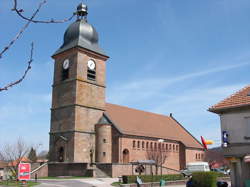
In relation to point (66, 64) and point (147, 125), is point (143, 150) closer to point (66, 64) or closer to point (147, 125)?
point (147, 125)

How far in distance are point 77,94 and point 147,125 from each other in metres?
14.7

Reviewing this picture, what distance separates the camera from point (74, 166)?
40250 millimetres

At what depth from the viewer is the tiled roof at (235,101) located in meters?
22.7

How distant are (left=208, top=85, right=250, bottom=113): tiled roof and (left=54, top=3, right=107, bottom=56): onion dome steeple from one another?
1053 inches

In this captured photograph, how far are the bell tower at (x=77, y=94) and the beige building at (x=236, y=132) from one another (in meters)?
23.5

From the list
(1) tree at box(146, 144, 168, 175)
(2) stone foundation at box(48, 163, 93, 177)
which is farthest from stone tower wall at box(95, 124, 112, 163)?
(1) tree at box(146, 144, 168, 175)

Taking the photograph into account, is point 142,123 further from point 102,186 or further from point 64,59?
point 102,186

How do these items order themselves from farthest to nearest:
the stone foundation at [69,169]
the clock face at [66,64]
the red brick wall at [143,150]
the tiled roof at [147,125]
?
the tiled roof at [147,125] → the clock face at [66,64] → the red brick wall at [143,150] → the stone foundation at [69,169]

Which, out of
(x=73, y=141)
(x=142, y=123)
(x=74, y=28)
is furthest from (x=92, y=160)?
(x=74, y=28)

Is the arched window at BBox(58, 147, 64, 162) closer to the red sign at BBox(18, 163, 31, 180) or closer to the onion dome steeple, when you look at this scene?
the onion dome steeple

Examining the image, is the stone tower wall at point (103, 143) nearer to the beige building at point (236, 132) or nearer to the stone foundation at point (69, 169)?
the stone foundation at point (69, 169)

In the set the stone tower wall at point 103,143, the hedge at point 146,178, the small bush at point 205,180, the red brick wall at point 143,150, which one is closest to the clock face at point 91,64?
the stone tower wall at point 103,143

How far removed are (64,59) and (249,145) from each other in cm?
3262

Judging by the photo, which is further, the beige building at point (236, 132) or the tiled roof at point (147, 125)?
the tiled roof at point (147, 125)
